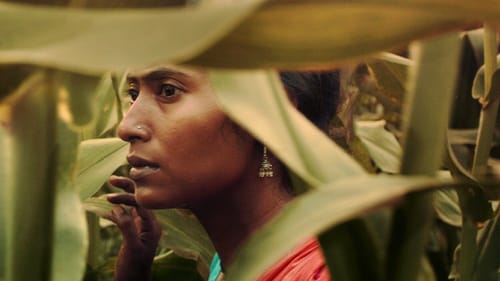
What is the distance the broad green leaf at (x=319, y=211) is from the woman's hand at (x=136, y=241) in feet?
2.18

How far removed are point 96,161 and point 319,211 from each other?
593 mm

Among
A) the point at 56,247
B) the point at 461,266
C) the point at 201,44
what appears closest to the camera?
the point at 201,44

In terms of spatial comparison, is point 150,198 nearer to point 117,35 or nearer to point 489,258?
point 489,258

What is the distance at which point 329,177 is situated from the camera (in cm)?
28

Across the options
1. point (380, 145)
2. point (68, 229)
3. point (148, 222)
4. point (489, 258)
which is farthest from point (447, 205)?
point (68, 229)

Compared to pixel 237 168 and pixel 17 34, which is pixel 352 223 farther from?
pixel 237 168

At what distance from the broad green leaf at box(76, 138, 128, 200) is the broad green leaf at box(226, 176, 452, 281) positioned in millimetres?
527

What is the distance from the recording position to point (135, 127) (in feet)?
2.50

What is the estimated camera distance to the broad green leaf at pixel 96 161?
781 mm

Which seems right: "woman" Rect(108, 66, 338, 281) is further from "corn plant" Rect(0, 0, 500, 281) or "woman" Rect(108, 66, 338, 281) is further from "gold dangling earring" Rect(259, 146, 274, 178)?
"corn plant" Rect(0, 0, 500, 281)

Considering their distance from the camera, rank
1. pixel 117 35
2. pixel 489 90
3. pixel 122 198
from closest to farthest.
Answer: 1. pixel 117 35
2. pixel 489 90
3. pixel 122 198

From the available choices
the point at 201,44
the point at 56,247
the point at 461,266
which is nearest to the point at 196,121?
the point at 461,266

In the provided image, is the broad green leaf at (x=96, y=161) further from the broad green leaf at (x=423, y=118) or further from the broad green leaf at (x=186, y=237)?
the broad green leaf at (x=423, y=118)

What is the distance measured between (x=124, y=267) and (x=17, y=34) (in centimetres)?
74
